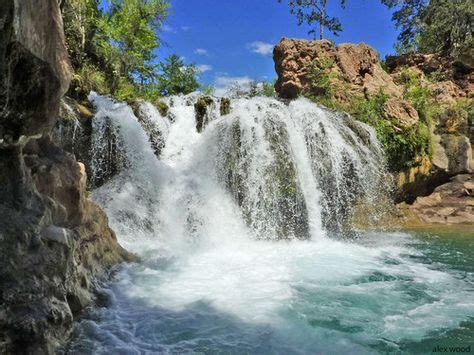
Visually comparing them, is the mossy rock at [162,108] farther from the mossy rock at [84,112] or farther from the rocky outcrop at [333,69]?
the rocky outcrop at [333,69]

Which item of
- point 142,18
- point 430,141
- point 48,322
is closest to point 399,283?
point 48,322

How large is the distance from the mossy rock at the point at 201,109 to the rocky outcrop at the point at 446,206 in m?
7.32

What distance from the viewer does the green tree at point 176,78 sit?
75.6 ft

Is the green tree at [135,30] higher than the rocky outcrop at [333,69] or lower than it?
higher

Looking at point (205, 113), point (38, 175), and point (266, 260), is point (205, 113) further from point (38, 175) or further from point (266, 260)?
point (38, 175)

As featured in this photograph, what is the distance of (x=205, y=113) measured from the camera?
1341cm

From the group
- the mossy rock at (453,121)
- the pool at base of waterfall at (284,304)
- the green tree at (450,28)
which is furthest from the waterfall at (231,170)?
the green tree at (450,28)

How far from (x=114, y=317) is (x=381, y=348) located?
3.06m

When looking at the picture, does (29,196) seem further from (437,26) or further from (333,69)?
(437,26)

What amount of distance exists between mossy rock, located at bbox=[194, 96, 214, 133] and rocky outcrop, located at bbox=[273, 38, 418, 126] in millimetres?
5201

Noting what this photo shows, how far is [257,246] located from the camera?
33.4 ft

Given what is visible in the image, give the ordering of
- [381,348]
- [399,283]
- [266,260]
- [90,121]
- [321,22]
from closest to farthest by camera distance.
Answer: [381,348] → [399,283] → [266,260] → [90,121] → [321,22]

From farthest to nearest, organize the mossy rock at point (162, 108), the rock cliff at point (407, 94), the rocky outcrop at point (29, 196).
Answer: the rock cliff at point (407, 94), the mossy rock at point (162, 108), the rocky outcrop at point (29, 196)

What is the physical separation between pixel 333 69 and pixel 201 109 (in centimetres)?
660
